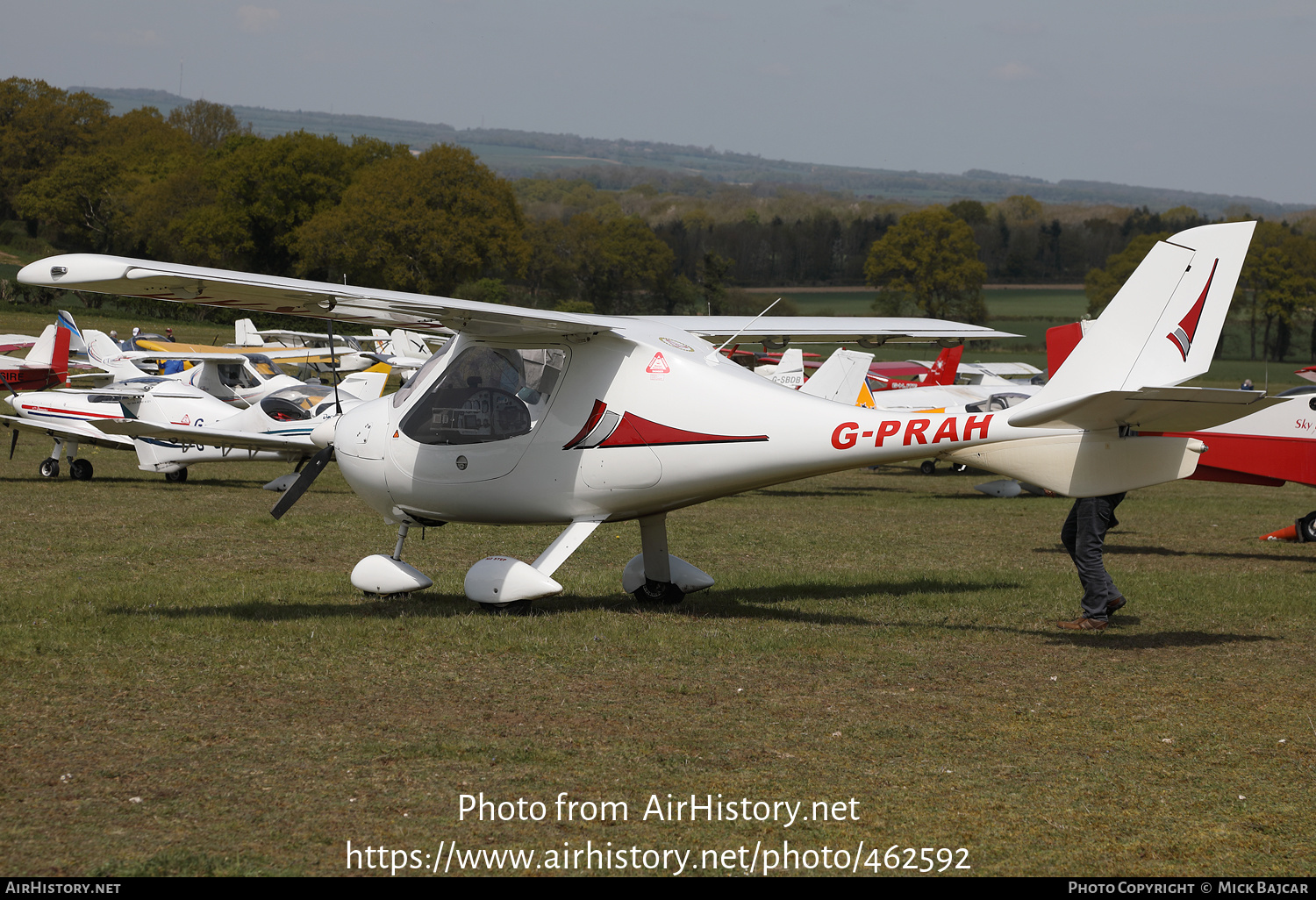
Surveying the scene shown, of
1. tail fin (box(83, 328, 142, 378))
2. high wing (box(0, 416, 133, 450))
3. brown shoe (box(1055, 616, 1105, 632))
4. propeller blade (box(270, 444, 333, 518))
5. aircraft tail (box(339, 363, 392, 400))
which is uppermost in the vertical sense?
propeller blade (box(270, 444, 333, 518))

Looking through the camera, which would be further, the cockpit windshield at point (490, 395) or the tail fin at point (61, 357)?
the tail fin at point (61, 357)

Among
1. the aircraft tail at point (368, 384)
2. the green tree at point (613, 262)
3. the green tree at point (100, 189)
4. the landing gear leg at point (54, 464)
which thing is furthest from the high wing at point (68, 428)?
the green tree at point (613, 262)

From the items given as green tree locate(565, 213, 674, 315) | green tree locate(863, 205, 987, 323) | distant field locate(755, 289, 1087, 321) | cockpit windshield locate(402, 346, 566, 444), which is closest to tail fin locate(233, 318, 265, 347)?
cockpit windshield locate(402, 346, 566, 444)

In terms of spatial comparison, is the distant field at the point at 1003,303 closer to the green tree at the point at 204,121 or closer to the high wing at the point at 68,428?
the green tree at the point at 204,121

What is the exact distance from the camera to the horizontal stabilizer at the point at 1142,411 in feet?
22.7

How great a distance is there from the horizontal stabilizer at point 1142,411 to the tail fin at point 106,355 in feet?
87.4

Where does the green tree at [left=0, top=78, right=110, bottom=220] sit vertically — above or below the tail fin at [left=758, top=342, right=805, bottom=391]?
above

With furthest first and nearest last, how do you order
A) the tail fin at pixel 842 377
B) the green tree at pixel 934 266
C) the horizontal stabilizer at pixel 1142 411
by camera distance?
the green tree at pixel 934 266
the tail fin at pixel 842 377
the horizontal stabilizer at pixel 1142 411

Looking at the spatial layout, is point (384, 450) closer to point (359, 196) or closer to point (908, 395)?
point (908, 395)

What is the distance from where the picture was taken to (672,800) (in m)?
4.76

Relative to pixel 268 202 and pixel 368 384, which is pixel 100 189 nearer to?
pixel 268 202

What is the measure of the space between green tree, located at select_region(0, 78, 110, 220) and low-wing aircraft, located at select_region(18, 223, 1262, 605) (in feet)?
372

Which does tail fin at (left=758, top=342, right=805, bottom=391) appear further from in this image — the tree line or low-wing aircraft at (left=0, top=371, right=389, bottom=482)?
the tree line

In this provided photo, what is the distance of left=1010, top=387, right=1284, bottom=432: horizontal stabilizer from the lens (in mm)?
6918
